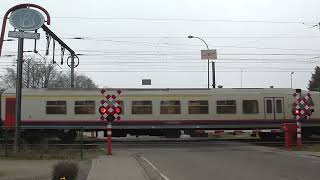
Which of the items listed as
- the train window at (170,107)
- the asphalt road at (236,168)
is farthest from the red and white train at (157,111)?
the asphalt road at (236,168)

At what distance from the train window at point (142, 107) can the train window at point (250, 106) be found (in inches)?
238

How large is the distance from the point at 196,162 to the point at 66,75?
87449 mm

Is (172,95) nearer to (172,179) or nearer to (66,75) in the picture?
(172,179)

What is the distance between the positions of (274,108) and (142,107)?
849 centimetres

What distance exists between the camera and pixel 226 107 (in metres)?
35.1

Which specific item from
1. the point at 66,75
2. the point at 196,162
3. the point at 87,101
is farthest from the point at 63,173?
the point at 66,75

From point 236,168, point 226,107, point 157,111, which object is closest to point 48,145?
point 157,111

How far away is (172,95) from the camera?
34.8 meters

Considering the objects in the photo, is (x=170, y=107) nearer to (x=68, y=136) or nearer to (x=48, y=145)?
(x=68, y=136)

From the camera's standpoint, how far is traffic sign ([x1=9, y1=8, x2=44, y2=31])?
83.0 feet

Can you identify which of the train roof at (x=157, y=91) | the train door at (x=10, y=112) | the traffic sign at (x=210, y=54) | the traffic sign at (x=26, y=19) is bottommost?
the train door at (x=10, y=112)

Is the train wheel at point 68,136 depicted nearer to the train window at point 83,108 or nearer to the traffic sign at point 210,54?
the train window at point 83,108

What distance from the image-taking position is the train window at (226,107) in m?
35.0

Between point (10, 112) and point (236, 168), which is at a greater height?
point (10, 112)
